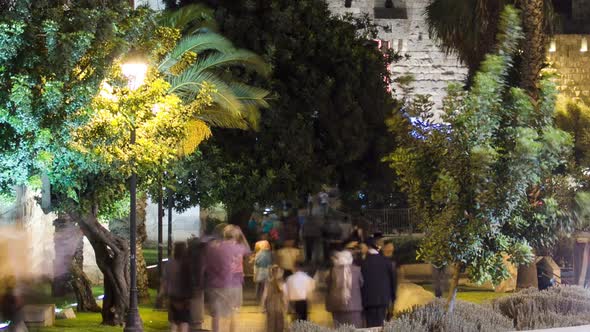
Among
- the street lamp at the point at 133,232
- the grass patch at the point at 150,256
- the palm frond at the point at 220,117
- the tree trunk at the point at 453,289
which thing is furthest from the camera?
the grass patch at the point at 150,256

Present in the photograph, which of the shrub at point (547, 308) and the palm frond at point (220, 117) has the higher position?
the palm frond at point (220, 117)

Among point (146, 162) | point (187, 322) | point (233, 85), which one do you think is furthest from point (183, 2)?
point (187, 322)

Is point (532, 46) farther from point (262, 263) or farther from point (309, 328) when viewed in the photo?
point (309, 328)

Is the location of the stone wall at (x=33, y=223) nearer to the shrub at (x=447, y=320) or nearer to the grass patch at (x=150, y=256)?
the grass patch at (x=150, y=256)

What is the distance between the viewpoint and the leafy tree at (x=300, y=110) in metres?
23.3

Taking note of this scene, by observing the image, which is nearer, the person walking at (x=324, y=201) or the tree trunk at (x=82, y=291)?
the tree trunk at (x=82, y=291)

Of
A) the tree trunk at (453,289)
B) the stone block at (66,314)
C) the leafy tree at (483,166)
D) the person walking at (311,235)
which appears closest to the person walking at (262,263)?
the leafy tree at (483,166)

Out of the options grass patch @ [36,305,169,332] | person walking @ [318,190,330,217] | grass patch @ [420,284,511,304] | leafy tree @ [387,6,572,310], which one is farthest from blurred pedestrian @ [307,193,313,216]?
leafy tree @ [387,6,572,310]

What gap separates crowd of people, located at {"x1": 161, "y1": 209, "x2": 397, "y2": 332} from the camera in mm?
12633

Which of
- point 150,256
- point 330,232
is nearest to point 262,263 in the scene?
point 330,232

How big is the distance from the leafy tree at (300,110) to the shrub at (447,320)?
31.7ft

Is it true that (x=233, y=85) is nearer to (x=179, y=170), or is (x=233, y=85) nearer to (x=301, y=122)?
(x=179, y=170)

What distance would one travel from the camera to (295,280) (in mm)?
14211

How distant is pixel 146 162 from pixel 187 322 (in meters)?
2.48
